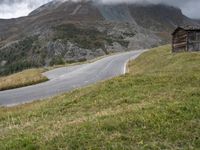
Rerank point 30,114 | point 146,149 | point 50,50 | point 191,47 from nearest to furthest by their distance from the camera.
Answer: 1. point 146,149
2. point 30,114
3. point 191,47
4. point 50,50

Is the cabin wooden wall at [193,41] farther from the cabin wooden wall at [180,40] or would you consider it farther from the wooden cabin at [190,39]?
the cabin wooden wall at [180,40]

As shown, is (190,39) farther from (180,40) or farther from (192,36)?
(180,40)

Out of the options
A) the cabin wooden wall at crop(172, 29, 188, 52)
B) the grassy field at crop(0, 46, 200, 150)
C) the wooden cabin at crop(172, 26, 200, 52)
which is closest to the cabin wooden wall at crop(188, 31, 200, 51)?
the wooden cabin at crop(172, 26, 200, 52)

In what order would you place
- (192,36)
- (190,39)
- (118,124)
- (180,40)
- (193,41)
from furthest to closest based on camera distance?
1. (180,40)
2. (192,36)
3. (193,41)
4. (190,39)
5. (118,124)

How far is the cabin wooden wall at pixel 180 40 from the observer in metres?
48.2

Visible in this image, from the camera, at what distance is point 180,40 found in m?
50.2

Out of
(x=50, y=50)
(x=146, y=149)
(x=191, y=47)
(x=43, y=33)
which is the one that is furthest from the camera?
(x=43, y=33)

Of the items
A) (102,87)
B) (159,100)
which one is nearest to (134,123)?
(159,100)

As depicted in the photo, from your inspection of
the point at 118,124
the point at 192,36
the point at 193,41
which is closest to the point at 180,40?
the point at 192,36

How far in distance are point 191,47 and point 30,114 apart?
34.5 meters

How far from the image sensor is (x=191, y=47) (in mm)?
47250

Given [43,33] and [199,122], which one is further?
[43,33]

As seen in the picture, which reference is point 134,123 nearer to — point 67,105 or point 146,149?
point 146,149

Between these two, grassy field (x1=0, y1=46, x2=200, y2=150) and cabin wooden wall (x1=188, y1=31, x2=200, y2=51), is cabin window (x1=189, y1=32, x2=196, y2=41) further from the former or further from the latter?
grassy field (x1=0, y1=46, x2=200, y2=150)
